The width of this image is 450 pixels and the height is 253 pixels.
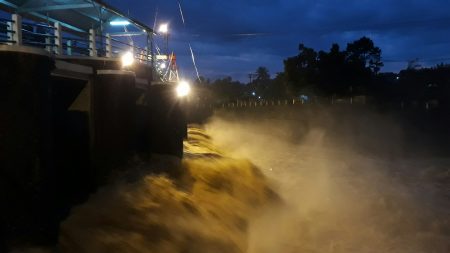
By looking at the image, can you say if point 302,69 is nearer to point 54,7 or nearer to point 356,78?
point 356,78

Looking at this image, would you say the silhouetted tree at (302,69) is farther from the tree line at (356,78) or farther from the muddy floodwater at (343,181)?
the muddy floodwater at (343,181)

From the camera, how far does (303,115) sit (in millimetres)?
37062

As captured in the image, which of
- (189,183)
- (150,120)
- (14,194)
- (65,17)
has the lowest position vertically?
(189,183)

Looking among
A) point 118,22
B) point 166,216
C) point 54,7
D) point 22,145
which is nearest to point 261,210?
point 166,216

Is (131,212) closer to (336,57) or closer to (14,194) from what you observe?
(14,194)

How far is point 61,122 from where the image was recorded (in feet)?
25.5

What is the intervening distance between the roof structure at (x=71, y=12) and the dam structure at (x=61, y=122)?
1.7 inches

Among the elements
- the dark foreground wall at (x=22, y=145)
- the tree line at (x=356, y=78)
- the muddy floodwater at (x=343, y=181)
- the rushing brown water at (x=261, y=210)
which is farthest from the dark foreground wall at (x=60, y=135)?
the tree line at (x=356, y=78)

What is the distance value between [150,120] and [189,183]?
2567mm

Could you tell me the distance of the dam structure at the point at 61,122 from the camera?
18.5 feet

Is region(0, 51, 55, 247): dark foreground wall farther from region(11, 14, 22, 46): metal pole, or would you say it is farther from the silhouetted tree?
the silhouetted tree

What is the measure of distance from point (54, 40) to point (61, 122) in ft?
19.8

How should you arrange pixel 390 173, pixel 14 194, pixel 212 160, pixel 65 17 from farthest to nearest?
pixel 390 173
pixel 65 17
pixel 212 160
pixel 14 194

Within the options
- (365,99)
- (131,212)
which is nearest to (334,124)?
(365,99)
